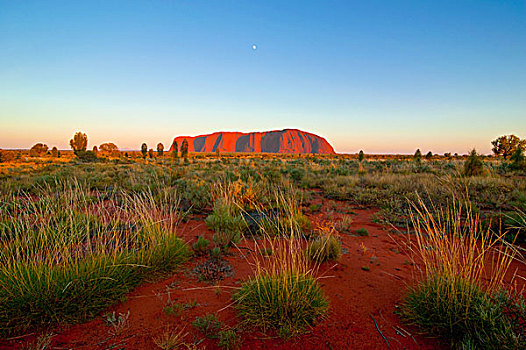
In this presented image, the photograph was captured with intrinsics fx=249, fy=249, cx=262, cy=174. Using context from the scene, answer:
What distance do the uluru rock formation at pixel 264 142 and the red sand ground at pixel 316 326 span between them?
15437cm

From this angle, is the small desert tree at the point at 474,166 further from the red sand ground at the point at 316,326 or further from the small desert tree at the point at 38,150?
the small desert tree at the point at 38,150

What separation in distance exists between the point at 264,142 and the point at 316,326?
167113mm

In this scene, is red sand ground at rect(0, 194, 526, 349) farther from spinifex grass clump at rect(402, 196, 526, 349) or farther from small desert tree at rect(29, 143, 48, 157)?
small desert tree at rect(29, 143, 48, 157)

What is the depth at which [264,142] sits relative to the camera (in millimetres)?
167875

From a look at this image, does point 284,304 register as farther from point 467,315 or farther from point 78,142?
point 78,142

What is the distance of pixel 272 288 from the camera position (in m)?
2.47

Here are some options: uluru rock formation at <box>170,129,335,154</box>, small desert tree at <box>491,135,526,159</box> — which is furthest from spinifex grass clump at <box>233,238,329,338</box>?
uluru rock formation at <box>170,129,335,154</box>

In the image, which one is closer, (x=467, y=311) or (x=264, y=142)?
(x=467, y=311)

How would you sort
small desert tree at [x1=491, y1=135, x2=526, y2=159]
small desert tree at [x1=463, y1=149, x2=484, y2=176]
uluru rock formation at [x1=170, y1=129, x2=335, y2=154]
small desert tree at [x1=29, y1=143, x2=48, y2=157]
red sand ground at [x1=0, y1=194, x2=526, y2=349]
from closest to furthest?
red sand ground at [x1=0, y1=194, x2=526, y2=349] < small desert tree at [x1=463, y1=149, x2=484, y2=176] < small desert tree at [x1=491, y1=135, x2=526, y2=159] < small desert tree at [x1=29, y1=143, x2=48, y2=157] < uluru rock formation at [x1=170, y1=129, x2=335, y2=154]

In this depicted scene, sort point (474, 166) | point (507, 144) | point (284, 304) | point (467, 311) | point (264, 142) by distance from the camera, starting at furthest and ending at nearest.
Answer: point (264, 142), point (507, 144), point (474, 166), point (284, 304), point (467, 311)

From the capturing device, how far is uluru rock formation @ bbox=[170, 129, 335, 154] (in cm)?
16162

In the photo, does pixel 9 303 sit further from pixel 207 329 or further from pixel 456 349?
pixel 456 349

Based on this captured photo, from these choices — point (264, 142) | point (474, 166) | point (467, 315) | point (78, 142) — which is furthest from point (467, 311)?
point (264, 142)

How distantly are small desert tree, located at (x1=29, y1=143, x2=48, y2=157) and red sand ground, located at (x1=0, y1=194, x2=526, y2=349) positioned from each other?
60.2 metres
